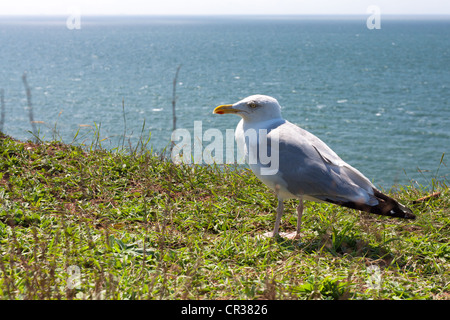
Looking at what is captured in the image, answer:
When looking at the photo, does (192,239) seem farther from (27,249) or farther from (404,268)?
(404,268)

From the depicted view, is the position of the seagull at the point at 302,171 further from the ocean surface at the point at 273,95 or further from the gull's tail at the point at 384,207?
the ocean surface at the point at 273,95

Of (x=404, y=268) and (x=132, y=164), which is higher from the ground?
(x=132, y=164)

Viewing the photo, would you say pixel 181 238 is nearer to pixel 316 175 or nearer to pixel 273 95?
pixel 316 175

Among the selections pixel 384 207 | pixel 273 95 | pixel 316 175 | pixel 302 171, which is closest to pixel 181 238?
pixel 302 171

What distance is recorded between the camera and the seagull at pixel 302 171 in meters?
4.38

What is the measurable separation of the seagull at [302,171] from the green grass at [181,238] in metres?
0.32

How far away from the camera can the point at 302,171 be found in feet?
14.6

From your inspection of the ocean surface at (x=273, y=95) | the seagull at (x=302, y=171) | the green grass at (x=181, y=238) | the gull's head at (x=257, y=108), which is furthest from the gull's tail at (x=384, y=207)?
the ocean surface at (x=273, y=95)

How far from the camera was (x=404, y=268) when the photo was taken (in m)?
4.16

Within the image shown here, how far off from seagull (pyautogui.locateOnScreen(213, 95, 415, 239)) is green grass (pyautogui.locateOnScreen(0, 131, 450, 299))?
0.32 metres

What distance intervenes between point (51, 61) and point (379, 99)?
53.3 meters

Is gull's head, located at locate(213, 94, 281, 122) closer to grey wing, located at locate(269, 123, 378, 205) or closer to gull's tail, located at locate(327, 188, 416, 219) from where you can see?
grey wing, located at locate(269, 123, 378, 205)
